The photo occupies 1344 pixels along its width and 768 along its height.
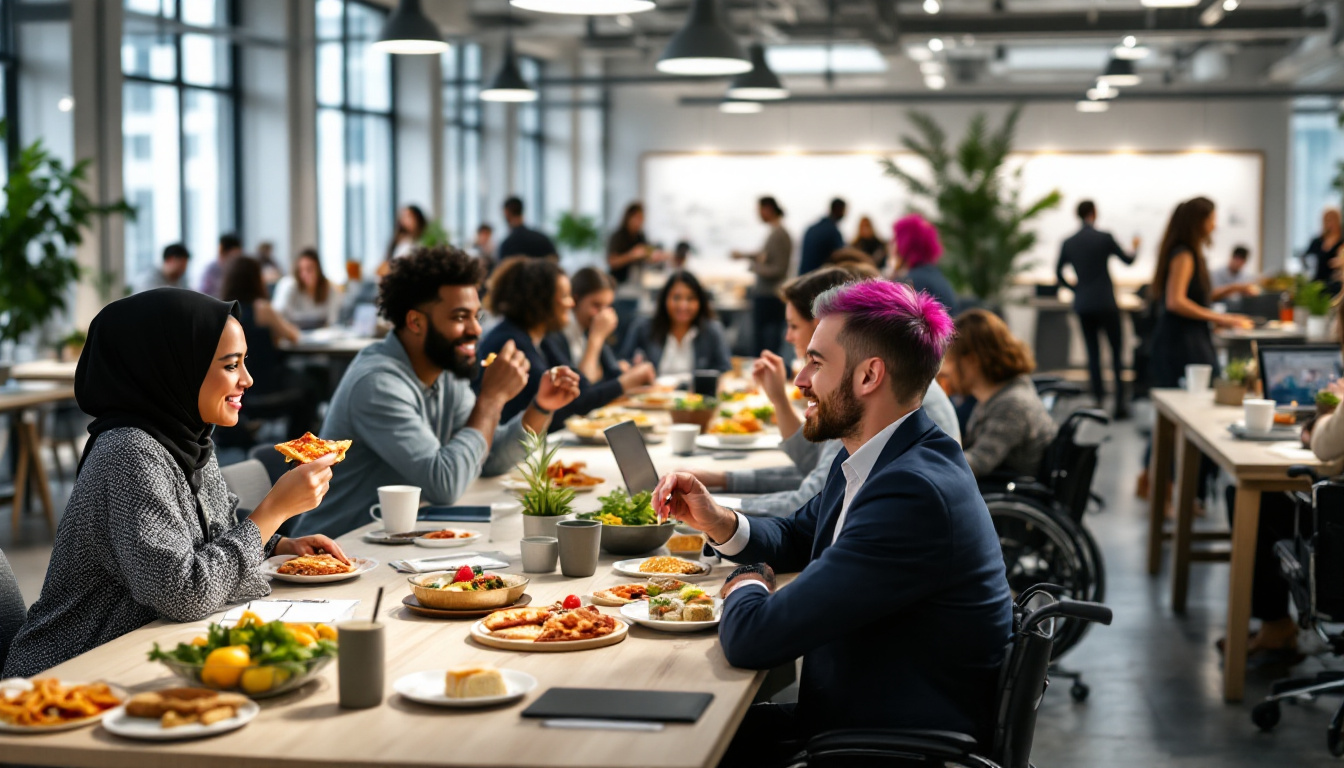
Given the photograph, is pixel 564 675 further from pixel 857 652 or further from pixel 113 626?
pixel 113 626

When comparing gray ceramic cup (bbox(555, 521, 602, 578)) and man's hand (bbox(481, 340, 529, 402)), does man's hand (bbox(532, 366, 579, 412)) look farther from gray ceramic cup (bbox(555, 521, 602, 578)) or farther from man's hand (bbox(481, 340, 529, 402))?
gray ceramic cup (bbox(555, 521, 602, 578))

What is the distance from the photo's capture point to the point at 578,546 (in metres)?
2.57

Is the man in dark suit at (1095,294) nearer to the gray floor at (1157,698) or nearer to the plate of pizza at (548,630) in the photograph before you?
the gray floor at (1157,698)

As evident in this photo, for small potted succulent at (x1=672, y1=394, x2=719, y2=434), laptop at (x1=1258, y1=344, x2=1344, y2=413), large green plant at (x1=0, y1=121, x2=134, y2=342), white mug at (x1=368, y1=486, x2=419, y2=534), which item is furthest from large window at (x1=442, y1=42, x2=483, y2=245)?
white mug at (x1=368, y1=486, x2=419, y2=534)

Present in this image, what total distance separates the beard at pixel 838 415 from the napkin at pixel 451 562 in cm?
75

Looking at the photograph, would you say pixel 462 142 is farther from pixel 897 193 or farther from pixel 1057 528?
pixel 1057 528

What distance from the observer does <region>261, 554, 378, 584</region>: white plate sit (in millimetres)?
2479

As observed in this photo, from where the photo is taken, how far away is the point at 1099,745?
390 cm

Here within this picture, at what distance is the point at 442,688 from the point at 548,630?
0.98 feet

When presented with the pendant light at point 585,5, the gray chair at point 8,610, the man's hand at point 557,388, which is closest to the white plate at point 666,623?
the gray chair at point 8,610

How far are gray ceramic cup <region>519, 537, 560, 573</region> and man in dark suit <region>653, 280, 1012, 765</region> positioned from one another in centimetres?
43

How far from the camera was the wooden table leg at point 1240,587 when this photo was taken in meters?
4.10

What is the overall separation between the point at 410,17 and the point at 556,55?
1254cm

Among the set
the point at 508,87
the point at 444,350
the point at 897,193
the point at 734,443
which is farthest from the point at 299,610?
the point at 897,193
